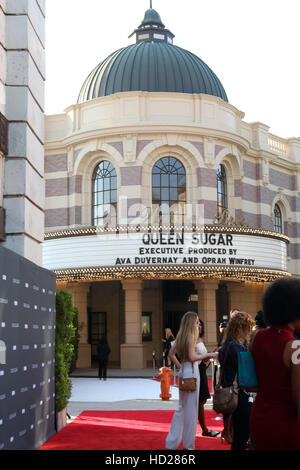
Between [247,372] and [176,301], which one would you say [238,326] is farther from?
[176,301]

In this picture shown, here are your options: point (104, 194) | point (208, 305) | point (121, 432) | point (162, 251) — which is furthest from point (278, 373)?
point (104, 194)

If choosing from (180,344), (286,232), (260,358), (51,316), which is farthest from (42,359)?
(286,232)

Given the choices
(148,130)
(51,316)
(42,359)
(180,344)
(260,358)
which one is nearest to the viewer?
(260,358)

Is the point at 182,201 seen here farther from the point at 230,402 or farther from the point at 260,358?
the point at 260,358

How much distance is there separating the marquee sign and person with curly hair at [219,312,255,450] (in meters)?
15.2

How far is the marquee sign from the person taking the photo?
75.5ft

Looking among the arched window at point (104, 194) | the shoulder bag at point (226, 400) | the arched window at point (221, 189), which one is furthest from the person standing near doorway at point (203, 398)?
the arched window at point (221, 189)

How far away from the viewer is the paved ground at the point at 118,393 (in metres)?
13.9

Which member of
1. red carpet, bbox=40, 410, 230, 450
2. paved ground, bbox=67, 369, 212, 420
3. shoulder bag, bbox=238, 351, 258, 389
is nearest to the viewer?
shoulder bag, bbox=238, 351, 258, 389

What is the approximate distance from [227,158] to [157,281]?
693 centimetres

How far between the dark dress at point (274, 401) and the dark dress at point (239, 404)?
330 centimetres

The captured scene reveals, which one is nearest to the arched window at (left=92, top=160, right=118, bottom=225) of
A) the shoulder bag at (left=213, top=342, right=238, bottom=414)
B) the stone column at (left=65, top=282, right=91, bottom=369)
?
the stone column at (left=65, top=282, right=91, bottom=369)

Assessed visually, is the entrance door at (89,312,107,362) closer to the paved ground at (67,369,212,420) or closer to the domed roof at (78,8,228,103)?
the paved ground at (67,369,212,420)

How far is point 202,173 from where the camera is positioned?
26.0m
